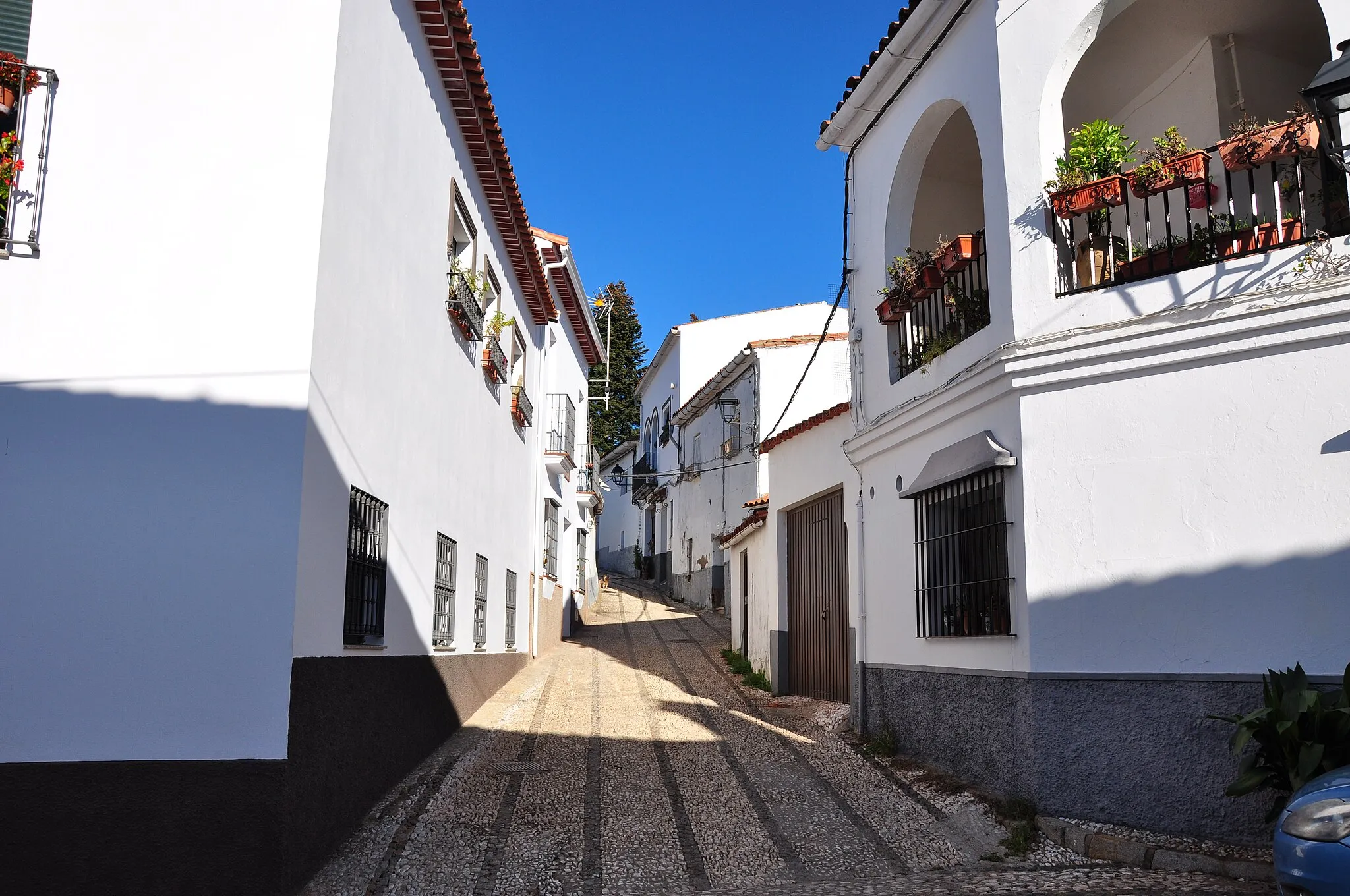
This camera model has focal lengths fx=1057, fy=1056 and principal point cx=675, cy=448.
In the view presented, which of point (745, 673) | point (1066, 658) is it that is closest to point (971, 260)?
point (1066, 658)

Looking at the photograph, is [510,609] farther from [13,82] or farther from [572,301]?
[13,82]

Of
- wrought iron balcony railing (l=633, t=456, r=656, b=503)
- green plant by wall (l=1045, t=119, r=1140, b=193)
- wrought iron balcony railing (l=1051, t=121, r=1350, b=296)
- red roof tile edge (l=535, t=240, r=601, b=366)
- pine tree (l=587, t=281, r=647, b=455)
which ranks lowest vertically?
wrought iron balcony railing (l=1051, t=121, r=1350, b=296)

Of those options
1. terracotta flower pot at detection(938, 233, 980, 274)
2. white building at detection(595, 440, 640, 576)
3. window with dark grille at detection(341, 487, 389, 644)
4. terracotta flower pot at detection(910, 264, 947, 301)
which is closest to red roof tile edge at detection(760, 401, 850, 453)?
terracotta flower pot at detection(910, 264, 947, 301)

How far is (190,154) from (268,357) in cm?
132

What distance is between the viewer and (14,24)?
644cm

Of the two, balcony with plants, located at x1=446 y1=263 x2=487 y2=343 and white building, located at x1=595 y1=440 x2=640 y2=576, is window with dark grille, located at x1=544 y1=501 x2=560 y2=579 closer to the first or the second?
balcony with plants, located at x1=446 y1=263 x2=487 y2=343

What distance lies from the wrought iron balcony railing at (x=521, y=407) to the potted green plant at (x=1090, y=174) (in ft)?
27.0

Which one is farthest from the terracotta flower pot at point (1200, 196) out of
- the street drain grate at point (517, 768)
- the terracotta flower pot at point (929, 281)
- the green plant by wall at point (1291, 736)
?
the street drain grate at point (517, 768)

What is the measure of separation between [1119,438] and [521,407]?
30.3 ft

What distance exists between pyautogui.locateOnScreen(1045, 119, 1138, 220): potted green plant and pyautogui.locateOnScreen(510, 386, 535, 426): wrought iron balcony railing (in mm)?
8237

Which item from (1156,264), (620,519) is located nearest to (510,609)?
(1156,264)

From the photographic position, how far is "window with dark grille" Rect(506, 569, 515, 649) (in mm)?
14164

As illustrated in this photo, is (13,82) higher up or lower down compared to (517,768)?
higher up

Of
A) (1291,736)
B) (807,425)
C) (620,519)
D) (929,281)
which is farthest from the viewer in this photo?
(620,519)
